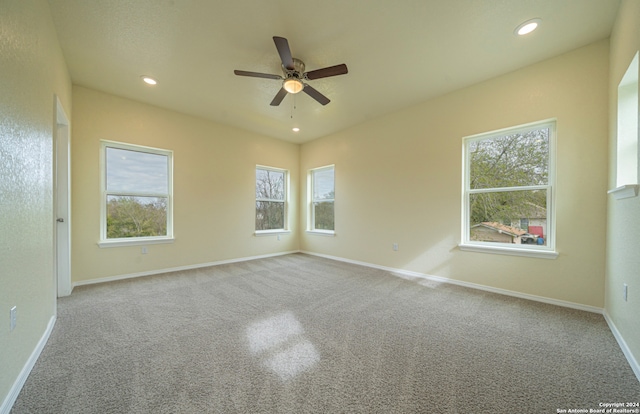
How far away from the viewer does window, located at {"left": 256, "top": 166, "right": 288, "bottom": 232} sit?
→ 5.32 metres

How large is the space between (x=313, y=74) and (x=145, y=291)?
11.2ft

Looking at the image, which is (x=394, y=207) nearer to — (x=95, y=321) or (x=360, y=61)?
(x=360, y=61)

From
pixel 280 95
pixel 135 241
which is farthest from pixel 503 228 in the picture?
pixel 135 241

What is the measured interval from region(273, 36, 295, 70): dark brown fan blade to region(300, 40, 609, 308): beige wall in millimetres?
2386

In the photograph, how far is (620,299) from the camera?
1.94m

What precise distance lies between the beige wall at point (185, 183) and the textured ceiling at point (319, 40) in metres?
0.47

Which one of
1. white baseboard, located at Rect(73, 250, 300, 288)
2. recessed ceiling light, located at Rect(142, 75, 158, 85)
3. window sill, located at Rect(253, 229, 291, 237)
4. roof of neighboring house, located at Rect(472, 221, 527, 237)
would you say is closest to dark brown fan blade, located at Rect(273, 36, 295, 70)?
recessed ceiling light, located at Rect(142, 75, 158, 85)

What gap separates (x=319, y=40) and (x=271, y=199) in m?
3.69

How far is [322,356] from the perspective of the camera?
67.6 inches

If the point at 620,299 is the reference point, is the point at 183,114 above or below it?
above

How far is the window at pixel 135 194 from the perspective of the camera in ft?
11.7

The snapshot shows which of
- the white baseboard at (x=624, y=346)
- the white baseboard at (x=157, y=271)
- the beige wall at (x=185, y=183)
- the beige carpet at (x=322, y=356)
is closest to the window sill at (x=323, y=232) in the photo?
the beige wall at (x=185, y=183)

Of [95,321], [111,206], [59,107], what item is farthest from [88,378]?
[111,206]

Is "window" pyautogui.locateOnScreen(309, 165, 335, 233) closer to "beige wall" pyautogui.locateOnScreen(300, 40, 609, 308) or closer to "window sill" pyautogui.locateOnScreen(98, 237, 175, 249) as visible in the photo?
"beige wall" pyautogui.locateOnScreen(300, 40, 609, 308)
